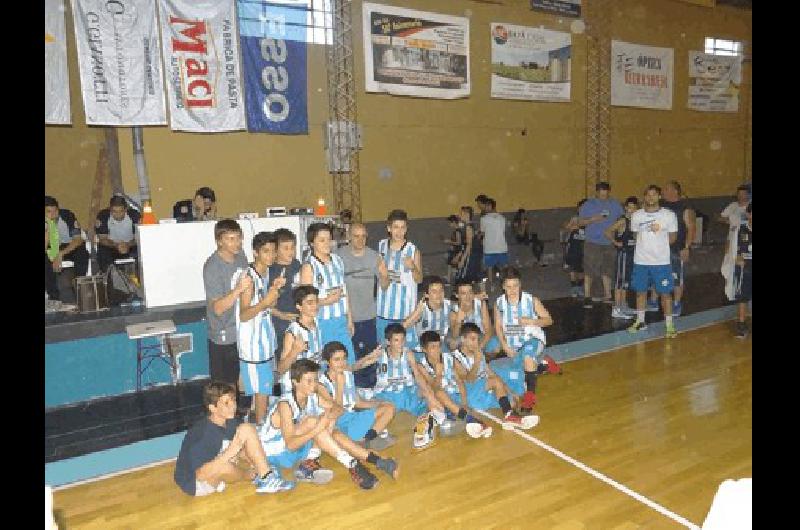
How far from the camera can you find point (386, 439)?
500 centimetres

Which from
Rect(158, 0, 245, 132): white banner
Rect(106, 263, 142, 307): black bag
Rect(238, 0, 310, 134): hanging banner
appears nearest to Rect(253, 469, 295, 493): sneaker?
Rect(106, 263, 142, 307): black bag

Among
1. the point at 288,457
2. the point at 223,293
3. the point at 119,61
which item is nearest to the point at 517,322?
the point at 288,457

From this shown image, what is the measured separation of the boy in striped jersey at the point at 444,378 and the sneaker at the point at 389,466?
93 cm

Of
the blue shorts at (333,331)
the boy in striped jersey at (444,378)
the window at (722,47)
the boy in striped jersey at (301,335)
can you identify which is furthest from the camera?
the window at (722,47)

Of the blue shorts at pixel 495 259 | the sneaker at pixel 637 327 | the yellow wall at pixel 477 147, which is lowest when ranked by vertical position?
the sneaker at pixel 637 327

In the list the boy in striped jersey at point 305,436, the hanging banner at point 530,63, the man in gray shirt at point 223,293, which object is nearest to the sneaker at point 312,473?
the boy in striped jersey at point 305,436

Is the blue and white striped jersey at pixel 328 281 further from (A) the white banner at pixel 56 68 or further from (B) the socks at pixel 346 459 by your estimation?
(A) the white banner at pixel 56 68

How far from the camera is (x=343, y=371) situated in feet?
16.1

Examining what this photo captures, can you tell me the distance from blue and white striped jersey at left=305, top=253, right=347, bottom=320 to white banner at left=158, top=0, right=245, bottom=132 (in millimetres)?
5002

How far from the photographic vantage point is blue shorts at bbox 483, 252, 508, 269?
35.2 feet

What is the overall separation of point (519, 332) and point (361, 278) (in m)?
1.64

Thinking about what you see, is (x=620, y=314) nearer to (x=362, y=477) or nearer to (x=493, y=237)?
(x=493, y=237)

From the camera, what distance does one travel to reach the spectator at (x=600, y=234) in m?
9.31

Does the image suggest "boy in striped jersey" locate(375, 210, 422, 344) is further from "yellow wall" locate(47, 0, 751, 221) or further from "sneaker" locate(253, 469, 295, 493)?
"yellow wall" locate(47, 0, 751, 221)
